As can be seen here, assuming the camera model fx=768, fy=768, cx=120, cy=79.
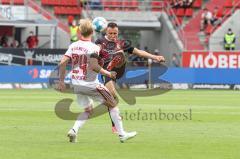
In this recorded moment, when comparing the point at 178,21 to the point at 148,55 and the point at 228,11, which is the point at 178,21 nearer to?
the point at 228,11

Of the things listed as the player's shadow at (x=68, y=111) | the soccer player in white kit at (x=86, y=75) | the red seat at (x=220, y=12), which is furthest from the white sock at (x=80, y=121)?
the red seat at (x=220, y=12)

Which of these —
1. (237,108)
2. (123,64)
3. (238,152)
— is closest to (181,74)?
(237,108)

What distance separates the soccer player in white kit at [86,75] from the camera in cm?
1363

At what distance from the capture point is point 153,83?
1543 inches

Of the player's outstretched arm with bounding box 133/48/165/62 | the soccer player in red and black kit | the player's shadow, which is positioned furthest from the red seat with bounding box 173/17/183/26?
the player's outstretched arm with bounding box 133/48/165/62

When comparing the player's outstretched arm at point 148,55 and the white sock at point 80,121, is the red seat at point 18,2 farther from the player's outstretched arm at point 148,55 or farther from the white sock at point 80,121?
the white sock at point 80,121

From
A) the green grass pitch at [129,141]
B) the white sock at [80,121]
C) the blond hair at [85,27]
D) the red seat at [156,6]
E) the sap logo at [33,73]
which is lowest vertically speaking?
the sap logo at [33,73]

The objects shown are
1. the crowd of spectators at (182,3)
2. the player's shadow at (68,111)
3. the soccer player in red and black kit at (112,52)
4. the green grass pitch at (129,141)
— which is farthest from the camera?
the crowd of spectators at (182,3)

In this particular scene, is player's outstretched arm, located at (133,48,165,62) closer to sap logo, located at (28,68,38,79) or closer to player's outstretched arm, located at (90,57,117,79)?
player's outstretched arm, located at (90,57,117,79)

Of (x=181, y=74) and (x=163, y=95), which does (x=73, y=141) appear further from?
(x=181, y=74)

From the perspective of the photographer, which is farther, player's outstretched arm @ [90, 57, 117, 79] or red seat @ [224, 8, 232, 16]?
red seat @ [224, 8, 232, 16]

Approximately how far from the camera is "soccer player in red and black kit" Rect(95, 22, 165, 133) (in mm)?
14953

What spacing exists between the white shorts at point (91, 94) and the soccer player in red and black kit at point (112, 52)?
3.07 ft

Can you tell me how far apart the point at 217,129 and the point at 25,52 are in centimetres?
2645
